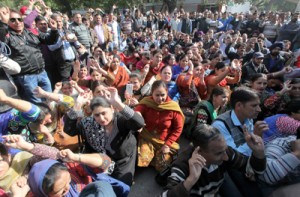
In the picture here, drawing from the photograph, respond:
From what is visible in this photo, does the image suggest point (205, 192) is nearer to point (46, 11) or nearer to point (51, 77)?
point (51, 77)

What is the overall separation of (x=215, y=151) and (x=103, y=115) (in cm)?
A: 101

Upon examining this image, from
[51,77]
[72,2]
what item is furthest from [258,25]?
[72,2]

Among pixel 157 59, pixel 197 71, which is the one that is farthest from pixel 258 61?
pixel 157 59

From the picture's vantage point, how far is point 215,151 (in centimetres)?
170

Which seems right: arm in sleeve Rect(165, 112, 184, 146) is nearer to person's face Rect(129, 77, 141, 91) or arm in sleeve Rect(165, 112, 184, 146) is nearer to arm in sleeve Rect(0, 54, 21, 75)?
person's face Rect(129, 77, 141, 91)

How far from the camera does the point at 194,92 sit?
12.4ft

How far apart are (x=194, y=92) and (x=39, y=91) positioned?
2327 mm

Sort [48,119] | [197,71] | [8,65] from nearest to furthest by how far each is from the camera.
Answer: [48,119], [8,65], [197,71]

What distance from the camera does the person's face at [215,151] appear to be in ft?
5.57

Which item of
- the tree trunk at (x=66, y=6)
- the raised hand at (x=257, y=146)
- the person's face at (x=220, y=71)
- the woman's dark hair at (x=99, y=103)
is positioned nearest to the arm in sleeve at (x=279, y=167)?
the raised hand at (x=257, y=146)

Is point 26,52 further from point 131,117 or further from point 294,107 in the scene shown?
point 294,107

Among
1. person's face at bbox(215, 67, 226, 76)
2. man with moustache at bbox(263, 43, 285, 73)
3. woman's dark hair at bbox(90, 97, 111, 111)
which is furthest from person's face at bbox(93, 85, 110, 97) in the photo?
man with moustache at bbox(263, 43, 285, 73)

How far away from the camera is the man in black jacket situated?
3076mm

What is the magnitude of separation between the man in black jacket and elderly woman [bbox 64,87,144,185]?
1.28 meters
